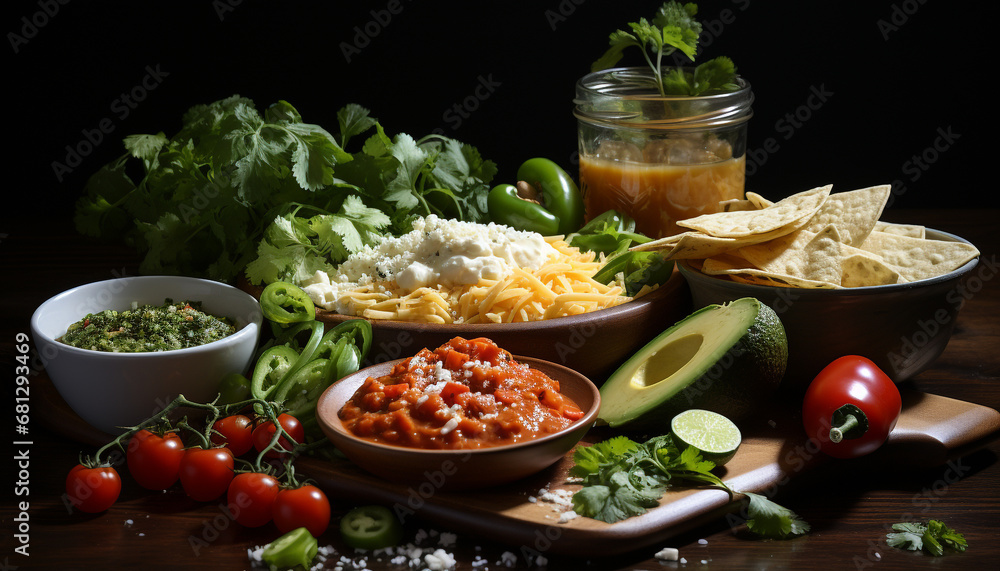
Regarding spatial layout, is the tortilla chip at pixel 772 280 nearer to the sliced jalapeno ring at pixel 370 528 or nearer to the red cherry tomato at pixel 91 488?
the sliced jalapeno ring at pixel 370 528

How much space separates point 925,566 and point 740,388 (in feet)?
1.97

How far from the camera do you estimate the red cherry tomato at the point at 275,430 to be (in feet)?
7.55

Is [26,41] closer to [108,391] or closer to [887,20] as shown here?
[108,391]

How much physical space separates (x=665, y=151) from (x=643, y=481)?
1.73 meters

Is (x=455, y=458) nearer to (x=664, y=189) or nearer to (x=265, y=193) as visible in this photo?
(x=265, y=193)

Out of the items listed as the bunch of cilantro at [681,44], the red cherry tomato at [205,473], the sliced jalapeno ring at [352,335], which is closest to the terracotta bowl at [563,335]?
the sliced jalapeno ring at [352,335]

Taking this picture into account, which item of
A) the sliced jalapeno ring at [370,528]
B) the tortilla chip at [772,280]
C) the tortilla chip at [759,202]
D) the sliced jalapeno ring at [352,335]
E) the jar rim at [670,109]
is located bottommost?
the sliced jalapeno ring at [370,528]

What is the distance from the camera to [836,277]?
254 cm

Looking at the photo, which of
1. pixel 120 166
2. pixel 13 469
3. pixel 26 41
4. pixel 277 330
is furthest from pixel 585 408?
pixel 26 41

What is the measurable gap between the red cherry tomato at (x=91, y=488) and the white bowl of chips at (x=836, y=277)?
63.2 inches

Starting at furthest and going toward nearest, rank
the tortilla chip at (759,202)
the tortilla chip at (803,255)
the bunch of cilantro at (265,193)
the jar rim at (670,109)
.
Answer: the jar rim at (670,109) < the tortilla chip at (759,202) < the bunch of cilantro at (265,193) < the tortilla chip at (803,255)

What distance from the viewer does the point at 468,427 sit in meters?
2.07

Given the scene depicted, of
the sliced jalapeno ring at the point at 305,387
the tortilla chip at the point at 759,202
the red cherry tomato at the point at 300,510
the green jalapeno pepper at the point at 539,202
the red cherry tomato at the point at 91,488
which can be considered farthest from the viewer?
the green jalapeno pepper at the point at 539,202

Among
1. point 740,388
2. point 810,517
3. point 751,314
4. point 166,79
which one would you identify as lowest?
point 810,517
